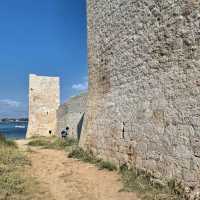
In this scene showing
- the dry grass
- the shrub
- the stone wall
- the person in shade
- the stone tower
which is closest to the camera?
the dry grass

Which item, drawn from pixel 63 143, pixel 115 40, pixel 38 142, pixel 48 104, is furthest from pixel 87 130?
pixel 48 104

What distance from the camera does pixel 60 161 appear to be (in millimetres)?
9523

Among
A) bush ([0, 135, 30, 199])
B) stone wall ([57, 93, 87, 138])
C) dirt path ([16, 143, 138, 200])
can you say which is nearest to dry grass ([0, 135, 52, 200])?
bush ([0, 135, 30, 199])

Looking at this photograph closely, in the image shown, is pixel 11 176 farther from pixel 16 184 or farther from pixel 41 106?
pixel 41 106

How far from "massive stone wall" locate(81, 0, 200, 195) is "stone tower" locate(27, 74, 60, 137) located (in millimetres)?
14545

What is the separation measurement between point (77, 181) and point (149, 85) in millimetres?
2525

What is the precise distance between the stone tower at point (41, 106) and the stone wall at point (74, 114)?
4257mm

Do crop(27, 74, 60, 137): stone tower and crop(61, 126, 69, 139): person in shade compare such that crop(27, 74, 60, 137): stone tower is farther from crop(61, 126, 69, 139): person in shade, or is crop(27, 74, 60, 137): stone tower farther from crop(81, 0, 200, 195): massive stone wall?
crop(81, 0, 200, 195): massive stone wall

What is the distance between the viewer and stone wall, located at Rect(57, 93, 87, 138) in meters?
14.8

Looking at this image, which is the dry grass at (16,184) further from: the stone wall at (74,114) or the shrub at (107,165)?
the stone wall at (74,114)

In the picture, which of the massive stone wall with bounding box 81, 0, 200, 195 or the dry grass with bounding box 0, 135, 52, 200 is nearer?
the massive stone wall with bounding box 81, 0, 200, 195

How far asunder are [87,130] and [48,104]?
14313 mm

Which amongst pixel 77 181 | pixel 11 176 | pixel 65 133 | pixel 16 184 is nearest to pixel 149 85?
pixel 77 181

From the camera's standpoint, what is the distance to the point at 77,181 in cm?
679
